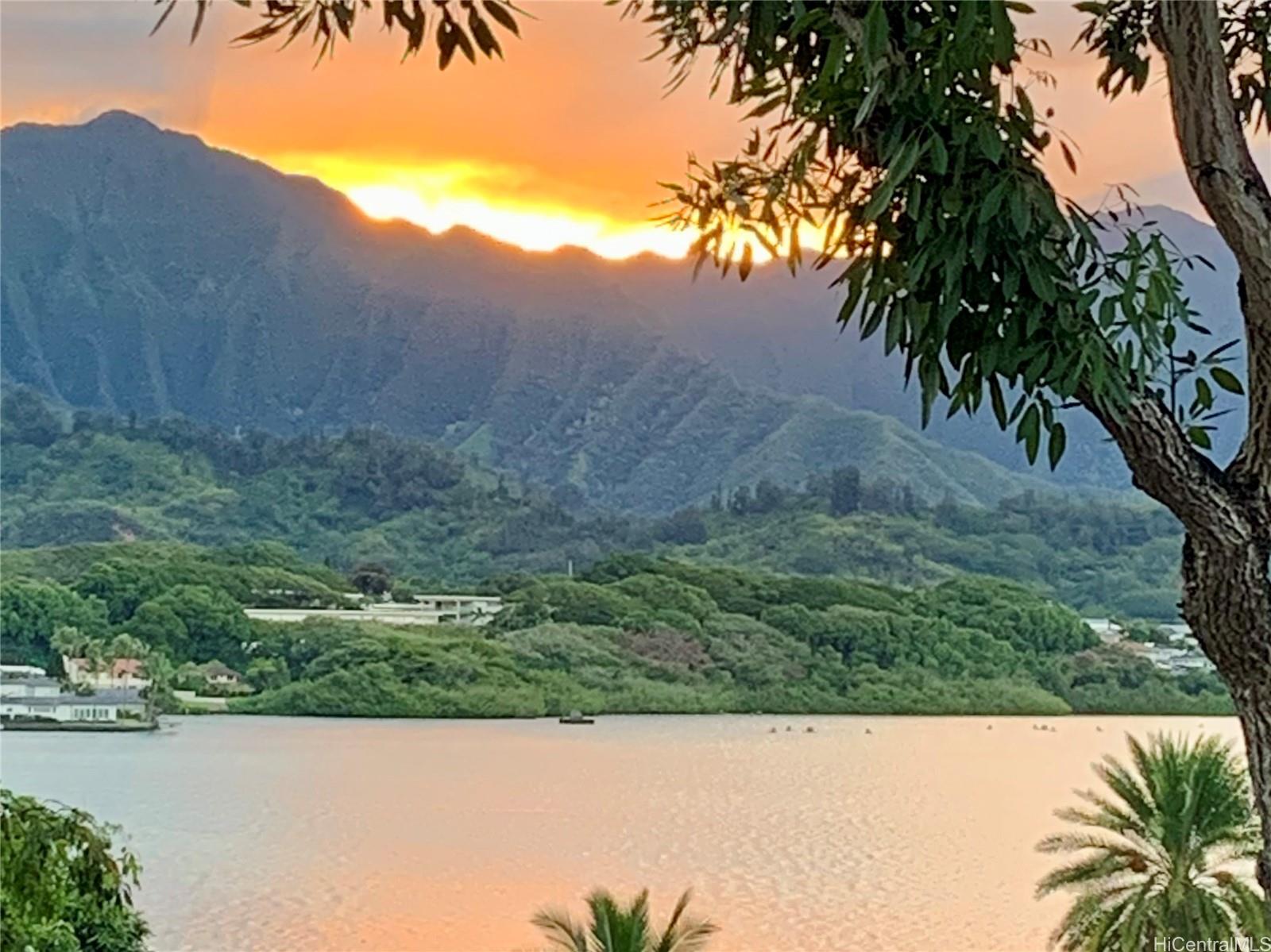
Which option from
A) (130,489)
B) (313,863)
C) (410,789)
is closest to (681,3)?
(313,863)

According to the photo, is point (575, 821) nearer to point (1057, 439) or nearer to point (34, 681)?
point (34, 681)

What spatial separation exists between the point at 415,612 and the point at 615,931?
46.9 feet

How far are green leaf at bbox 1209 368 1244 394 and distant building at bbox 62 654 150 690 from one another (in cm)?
1726

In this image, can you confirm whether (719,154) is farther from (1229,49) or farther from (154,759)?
(154,759)

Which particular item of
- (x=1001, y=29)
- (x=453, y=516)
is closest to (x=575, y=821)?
(x=453, y=516)

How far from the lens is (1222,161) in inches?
38.1

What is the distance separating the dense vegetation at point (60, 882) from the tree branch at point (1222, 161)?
8.36 ft

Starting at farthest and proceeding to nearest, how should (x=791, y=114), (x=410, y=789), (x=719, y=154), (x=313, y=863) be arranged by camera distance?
(x=410, y=789) → (x=313, y=863) → (x=719, y=154) → (x=791, y=114)

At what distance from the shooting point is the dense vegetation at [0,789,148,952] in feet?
10.2

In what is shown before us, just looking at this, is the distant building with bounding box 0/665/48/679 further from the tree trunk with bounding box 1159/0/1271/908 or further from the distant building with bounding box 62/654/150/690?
the tree trunk with bounding box 1159/0/1271/908

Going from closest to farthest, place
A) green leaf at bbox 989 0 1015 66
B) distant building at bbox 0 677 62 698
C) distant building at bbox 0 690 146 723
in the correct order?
green leaf at bbox 989 0 1015 66 → distant building at bbox 0 677 62 698 → distant building at bbox 0 690 146 723

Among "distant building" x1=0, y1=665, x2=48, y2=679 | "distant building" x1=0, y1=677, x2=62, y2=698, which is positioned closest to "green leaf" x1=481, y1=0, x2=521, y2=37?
"distant building" x1=0, y1=665, x2=48, y2=679

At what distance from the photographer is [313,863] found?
48.8 feet

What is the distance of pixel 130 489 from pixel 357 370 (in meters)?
6.98
